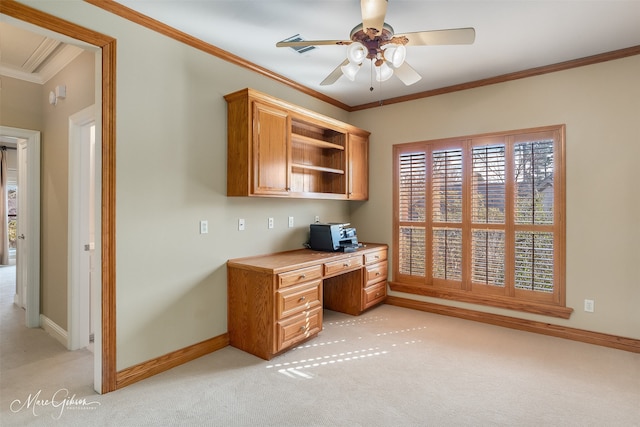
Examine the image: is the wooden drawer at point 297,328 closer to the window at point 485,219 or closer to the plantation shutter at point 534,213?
the window at point 485,219

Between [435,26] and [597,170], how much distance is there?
2.14 meters

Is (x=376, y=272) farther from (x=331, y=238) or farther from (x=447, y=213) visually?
(x=447, y=213)

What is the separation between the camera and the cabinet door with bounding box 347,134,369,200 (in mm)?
4246

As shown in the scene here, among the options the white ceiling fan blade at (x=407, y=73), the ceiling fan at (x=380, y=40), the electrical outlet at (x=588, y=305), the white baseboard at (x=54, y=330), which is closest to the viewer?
the ceiling fan at (x=380, y=40)

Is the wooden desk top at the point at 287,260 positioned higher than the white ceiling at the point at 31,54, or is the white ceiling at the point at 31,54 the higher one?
the white ceiling at the point at 31,54

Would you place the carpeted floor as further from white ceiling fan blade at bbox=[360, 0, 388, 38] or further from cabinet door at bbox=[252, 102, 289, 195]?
white ceiling fan blade at bbox=[360, 0, 388, 38]

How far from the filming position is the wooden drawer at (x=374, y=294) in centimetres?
396

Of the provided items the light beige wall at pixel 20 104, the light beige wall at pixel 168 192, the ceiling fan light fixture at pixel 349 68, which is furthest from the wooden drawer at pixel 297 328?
the light beige wall at pixel 20 104

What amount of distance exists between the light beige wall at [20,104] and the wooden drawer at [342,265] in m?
3.45

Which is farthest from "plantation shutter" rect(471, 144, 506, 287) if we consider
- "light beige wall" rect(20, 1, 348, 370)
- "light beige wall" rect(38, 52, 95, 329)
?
"light beige wall" rect(38, 52, 95, 329)

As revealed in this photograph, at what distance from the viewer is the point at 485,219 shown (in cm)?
Result: 374

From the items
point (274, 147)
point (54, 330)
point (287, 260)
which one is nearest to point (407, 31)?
point (274, 147)

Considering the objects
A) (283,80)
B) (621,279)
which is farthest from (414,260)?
(283,80)

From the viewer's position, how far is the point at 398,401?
7.27 feet
